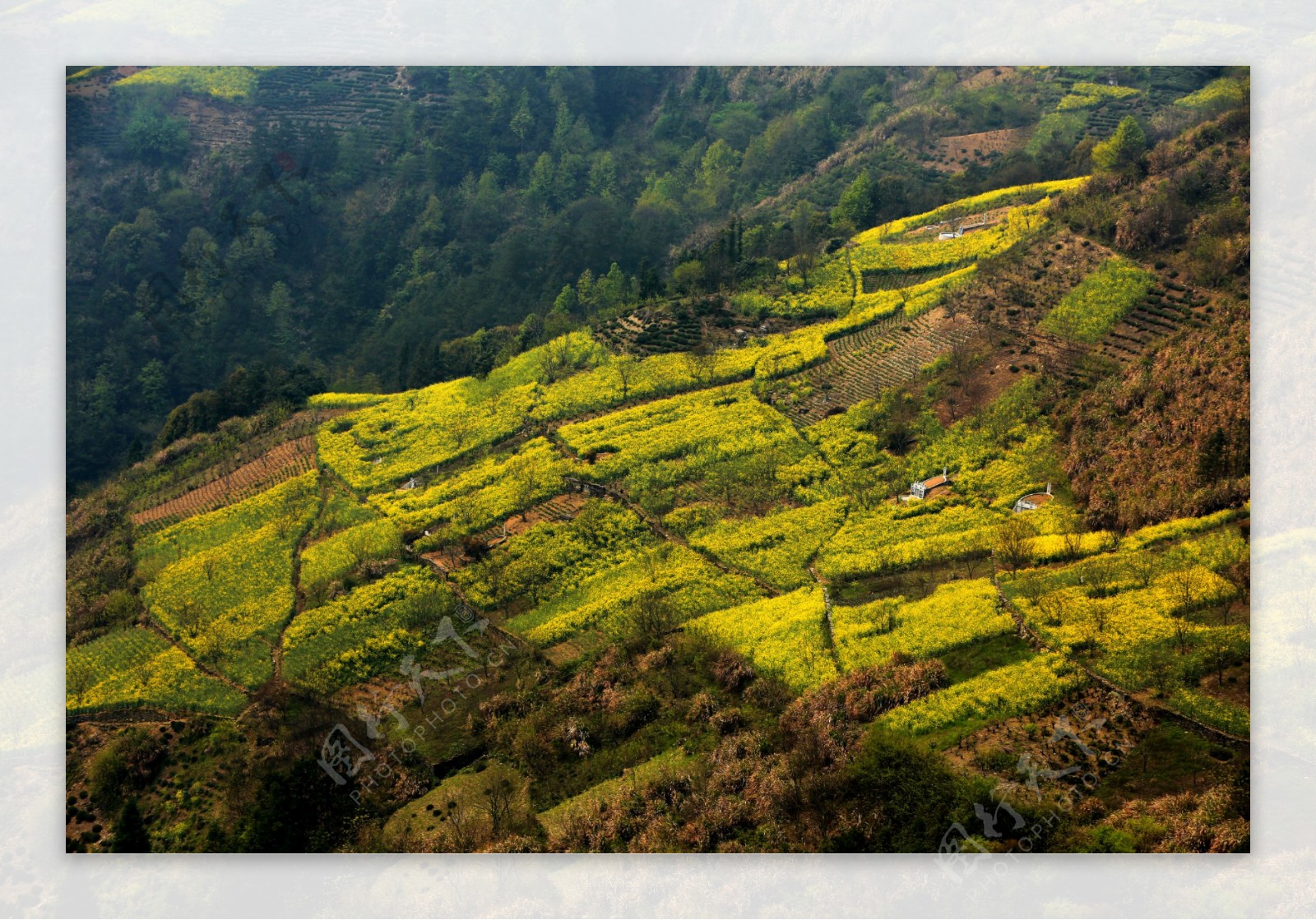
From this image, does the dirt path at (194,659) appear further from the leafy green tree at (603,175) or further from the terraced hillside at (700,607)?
the leafy green tree at (603,175)

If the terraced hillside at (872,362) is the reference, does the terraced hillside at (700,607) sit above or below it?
below

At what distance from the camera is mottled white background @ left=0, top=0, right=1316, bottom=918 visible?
12.3 m

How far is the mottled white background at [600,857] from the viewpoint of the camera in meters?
12.3

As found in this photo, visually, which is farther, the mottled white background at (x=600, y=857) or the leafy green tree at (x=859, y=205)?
the leafy green tree at (x=859, y=205)

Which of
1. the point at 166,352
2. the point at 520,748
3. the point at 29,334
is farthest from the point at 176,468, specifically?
the point at 520,748

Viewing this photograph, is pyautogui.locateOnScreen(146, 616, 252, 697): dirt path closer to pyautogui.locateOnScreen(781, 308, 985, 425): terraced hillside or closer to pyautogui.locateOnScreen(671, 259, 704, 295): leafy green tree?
pyautogui.locateOnScreen(781, 308, 985, 425): terraced hillside

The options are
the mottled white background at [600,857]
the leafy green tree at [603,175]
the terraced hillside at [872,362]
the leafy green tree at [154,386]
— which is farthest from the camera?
the leafy green tree at [603,175]

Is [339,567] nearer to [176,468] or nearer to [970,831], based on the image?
[176,468]

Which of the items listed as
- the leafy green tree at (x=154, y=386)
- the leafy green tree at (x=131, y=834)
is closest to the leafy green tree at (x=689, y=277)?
the leafy green tree at (x=154, y=386)

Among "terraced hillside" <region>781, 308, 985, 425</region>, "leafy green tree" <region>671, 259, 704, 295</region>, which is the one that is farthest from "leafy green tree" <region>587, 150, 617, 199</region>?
"terraced hillside" <region>781, 308, 985, 425</region>

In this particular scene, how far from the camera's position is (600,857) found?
1262 cm

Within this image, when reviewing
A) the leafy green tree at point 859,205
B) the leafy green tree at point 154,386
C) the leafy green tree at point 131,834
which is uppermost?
the leafy green tree at point 859,205

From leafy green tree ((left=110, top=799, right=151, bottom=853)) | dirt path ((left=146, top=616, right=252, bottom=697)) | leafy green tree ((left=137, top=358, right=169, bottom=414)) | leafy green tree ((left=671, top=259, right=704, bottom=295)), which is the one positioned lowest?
leafy green tree ((left=110, top=799, right=151, bottom=853))

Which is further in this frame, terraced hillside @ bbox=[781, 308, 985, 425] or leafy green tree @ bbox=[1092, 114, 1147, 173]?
leafy green tree @ bbox=[1092, 114, 1147, 173]
